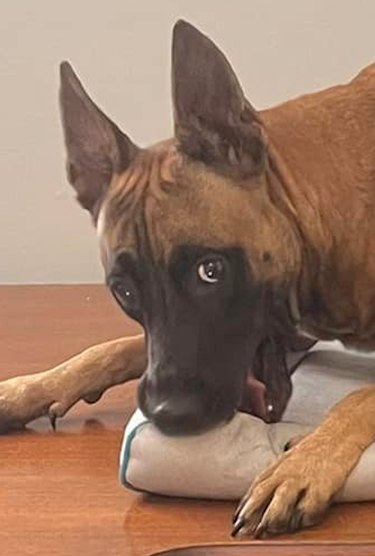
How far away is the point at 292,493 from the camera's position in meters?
1.07

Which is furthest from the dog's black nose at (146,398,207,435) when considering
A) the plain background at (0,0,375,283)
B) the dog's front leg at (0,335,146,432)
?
the plain background at (0,0,375,283)

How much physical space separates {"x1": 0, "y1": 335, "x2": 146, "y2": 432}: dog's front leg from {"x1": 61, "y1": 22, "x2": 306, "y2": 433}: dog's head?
0.58 ft

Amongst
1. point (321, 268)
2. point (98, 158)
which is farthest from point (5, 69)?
point (321, 268)

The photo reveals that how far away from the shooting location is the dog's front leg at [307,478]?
105 cm

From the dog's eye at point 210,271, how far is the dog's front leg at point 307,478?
0.15 meters

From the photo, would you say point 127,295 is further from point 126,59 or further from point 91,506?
point 126,59

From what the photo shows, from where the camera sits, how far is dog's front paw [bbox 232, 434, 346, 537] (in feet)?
3.45

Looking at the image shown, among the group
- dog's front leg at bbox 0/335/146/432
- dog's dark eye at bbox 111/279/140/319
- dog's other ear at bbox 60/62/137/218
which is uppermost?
dog's other ear at bbox 60/62/137/218

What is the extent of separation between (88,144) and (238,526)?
1.31 ft

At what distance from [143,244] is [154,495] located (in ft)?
0.67

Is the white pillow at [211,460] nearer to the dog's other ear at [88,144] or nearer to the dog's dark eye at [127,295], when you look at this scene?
the dog's dark eye at [127,295]

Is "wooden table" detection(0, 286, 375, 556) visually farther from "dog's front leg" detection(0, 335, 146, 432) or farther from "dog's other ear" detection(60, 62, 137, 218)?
"dog's other ear" detection(60, 62, 137, 218)

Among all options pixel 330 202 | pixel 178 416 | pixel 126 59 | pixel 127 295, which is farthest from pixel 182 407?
pixel 126 59

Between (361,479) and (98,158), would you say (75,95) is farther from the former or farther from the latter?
(361,479)
